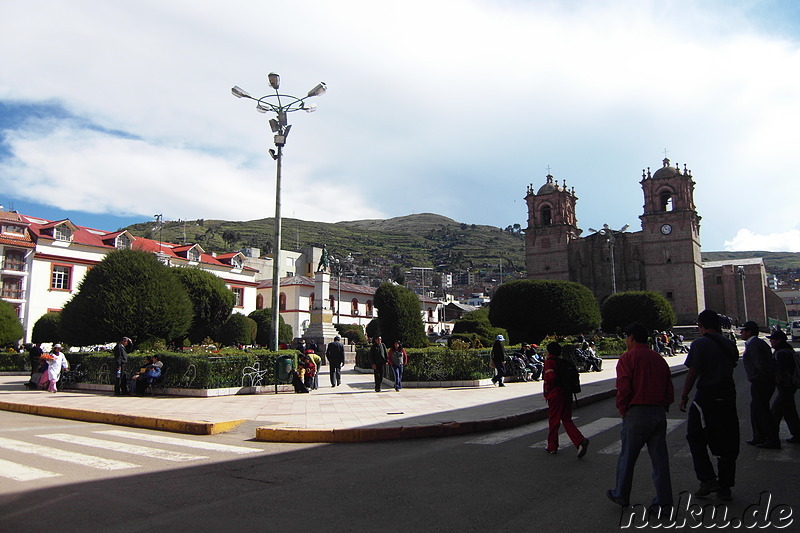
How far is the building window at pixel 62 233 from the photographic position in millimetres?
40500

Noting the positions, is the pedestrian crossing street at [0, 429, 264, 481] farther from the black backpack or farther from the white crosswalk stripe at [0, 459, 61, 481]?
the black backpack

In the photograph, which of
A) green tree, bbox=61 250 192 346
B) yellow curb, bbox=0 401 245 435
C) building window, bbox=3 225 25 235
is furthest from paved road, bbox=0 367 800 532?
building window, bbox=3 225 25 235

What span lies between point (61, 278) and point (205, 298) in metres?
17.2

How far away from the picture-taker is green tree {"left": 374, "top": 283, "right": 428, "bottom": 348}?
79.5ft

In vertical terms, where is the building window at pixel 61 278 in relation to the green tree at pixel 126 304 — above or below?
above

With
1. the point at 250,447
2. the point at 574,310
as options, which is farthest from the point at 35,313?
the point at 250,447

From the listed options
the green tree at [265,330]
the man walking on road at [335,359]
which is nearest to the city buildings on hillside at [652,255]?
the green tree at [265,330]

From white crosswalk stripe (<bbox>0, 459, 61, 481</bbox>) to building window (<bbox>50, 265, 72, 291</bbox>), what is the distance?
128 feet

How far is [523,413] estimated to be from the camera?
384 inches

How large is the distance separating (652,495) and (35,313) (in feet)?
142

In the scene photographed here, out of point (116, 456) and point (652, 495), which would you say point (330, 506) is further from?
point (116, 456)

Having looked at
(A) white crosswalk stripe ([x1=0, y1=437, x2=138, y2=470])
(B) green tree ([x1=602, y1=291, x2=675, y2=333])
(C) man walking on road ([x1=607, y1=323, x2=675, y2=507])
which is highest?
(B) green tree ([x1=602, y1=291, x2=675, y2=333])

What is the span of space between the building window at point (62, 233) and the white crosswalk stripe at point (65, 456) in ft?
125

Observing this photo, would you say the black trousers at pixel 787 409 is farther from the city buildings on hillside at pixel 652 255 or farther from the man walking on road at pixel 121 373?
the city buildings on hillside at pixel 652 255
